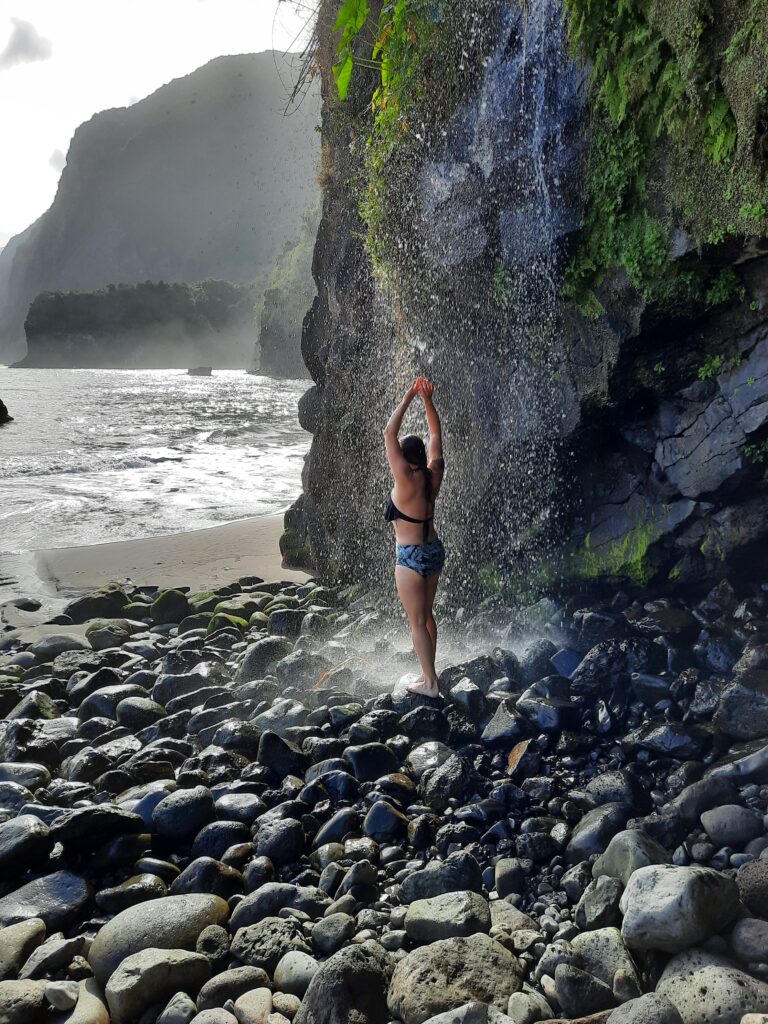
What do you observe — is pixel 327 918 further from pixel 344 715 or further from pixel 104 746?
pixel 104 746

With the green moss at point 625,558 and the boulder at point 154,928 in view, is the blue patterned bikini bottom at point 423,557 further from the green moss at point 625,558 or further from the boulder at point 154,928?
the boulder at point 154,928

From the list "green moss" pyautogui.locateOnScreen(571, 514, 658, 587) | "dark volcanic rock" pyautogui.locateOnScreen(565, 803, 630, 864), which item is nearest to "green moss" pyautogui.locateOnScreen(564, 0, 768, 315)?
"green moss" pyautogui.locateOnScreen(571, 514, 658, 587)

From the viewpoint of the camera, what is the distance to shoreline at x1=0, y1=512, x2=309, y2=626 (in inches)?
391

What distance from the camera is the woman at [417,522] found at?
5371 millimetres

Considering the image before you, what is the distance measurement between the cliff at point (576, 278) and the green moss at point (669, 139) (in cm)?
1

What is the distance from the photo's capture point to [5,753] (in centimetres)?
520

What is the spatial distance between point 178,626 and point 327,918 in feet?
17.5

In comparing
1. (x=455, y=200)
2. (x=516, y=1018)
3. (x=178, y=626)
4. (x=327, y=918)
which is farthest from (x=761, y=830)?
(x=178, y=626)

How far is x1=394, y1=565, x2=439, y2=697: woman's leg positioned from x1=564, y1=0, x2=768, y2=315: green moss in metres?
2.57

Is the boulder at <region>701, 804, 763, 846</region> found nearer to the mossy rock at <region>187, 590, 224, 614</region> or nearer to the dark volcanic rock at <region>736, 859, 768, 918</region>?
the dark volcanic rock at <region>736, 859, 768, 918</region>

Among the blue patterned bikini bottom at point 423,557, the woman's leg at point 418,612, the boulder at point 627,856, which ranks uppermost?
the blue patterned bikini bottom at point 423,557

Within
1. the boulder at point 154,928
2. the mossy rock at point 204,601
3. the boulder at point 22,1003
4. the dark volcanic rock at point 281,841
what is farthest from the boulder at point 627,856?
the mossy rock at point 204,601

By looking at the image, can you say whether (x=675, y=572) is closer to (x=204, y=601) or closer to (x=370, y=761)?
(x=370, y=761)

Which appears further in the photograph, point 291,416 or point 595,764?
point 291,416
